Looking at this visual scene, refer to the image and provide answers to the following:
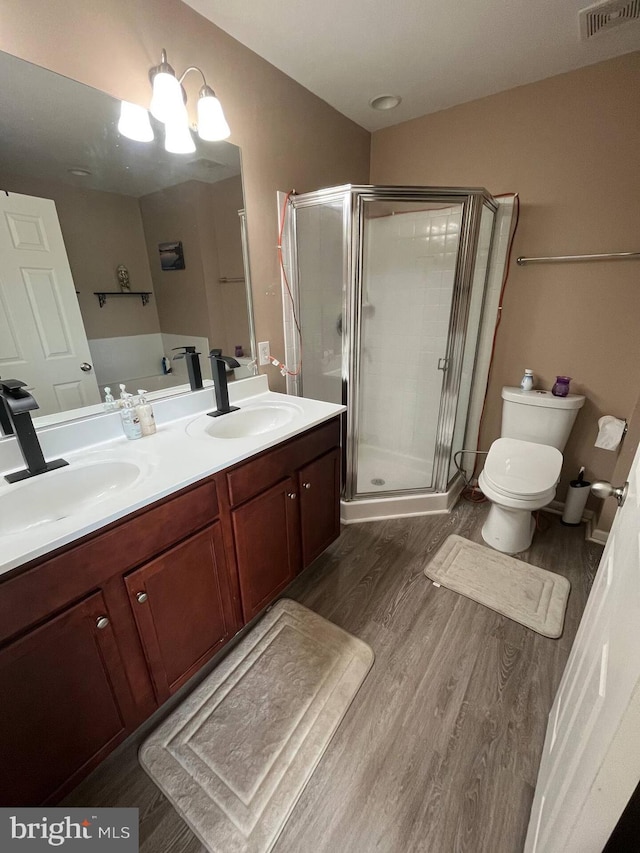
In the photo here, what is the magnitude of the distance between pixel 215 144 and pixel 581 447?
97.8 inches

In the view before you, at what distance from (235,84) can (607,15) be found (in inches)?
58.3

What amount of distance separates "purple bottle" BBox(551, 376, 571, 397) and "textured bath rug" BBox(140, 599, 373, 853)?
5.54 feet

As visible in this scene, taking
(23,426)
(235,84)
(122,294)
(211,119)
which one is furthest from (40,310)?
(235,84)

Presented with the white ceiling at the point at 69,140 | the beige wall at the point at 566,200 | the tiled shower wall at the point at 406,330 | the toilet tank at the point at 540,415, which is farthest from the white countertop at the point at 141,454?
the beige wall at the point at 566,200

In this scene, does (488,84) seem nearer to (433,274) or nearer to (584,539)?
(433,274)

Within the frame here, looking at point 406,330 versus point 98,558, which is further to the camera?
point 406,330

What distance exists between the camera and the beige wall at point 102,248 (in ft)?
3.85

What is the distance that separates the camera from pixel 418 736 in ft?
3.85

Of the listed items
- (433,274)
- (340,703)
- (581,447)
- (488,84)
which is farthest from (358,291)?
(340,703)

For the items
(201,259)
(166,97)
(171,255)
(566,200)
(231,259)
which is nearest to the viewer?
(166,97)

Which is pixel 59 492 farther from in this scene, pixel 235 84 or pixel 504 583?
pixel 504 583

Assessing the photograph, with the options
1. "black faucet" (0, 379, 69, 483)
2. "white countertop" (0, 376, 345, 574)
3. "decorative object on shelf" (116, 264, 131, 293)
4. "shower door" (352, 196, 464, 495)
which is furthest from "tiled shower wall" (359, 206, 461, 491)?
"black faucet" (0, 379, 69, 483)

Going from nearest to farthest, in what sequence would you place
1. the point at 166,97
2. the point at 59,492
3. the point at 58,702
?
the point at 58,702 < the point at 59,492 < the point at 166,97

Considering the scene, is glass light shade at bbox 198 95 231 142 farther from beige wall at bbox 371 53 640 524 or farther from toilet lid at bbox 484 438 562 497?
toilet lid at bbox 484 438 562 497
